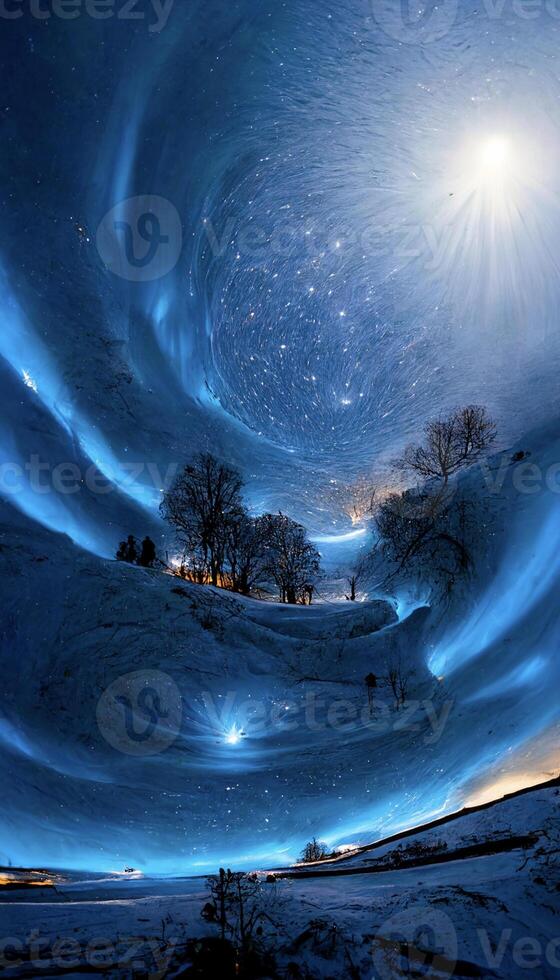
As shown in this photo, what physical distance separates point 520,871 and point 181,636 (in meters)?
12.3

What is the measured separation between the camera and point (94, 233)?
23328 mm

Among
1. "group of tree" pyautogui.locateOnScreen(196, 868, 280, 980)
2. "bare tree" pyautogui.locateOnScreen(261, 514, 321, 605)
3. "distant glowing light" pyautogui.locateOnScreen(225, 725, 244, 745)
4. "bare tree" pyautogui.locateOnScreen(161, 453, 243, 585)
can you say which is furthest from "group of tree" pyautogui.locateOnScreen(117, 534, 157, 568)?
"group of tree" pyautogui.locateOnScreen(196, 868, 280, 980)

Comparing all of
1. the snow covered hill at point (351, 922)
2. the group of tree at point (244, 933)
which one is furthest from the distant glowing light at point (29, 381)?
the group of tree at point (244, 933)

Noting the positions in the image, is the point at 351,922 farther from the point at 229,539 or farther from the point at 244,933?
the point at 229,539

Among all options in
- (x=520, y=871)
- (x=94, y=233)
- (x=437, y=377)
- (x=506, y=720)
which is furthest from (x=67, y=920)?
(x=437, y=377)

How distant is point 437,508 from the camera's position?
2352cm

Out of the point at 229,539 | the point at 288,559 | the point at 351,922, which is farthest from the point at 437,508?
the point at 351,922

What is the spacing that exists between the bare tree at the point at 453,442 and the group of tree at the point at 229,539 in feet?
29.5

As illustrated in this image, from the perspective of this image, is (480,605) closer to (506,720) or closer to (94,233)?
(506,720)

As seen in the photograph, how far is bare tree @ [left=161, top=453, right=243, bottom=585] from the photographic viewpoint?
1149 inches

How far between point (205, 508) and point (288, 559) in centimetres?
613

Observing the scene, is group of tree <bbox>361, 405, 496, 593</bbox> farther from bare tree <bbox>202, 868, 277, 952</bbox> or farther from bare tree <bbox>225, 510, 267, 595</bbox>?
bare tree <bbox>202, 868, 277, 952</bbox>

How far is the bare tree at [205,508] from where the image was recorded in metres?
29.2

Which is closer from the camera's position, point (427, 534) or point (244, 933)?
point (244, 933)
